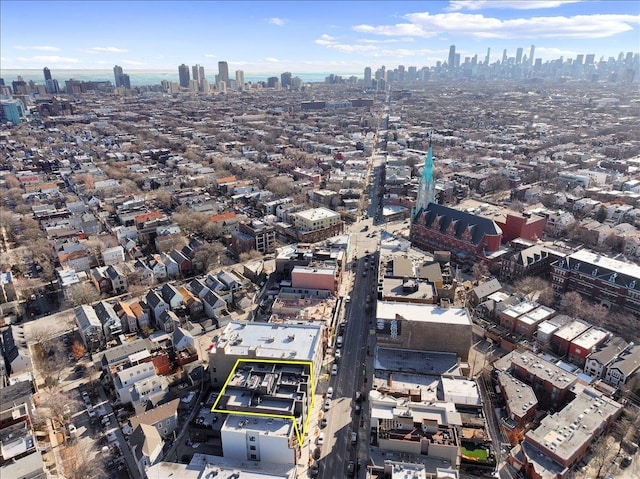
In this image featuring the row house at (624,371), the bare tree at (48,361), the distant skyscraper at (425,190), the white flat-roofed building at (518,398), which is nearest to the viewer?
the white flat-roofed building at (518,398)

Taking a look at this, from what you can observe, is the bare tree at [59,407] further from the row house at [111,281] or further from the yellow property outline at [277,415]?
the row house at [111,281]

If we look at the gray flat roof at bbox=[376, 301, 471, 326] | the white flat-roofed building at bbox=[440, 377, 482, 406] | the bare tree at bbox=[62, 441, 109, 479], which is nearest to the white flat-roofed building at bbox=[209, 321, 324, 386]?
the gray flat roof at bbox=[376, 301, 471, 326]

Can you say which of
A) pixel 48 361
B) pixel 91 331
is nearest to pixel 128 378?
pixel 91 331

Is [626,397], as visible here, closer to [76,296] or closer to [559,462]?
[559,462]

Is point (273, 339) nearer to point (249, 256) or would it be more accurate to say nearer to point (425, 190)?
point (249, 256)

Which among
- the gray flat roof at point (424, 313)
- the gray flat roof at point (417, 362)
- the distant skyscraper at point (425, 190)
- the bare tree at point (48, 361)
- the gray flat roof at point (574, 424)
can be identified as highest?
the distant skyscraper at point (425, 190)

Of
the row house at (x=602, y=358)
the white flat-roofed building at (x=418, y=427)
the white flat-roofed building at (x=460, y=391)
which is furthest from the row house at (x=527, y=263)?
the white flat-roofed building at (x=418, y=427)

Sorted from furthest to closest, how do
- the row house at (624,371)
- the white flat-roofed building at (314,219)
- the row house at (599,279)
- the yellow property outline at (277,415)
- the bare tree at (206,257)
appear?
the white flat-roofed building at (314,219) < the bare tree at (206,257) < the row house at (599,279) < the row house at (624,371) < the yellow property outline at (277,415)
